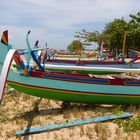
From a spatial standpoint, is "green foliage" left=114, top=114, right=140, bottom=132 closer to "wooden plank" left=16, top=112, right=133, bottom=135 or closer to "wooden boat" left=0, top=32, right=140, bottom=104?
"wooden plank" left=16, top=112, right=133, bottom=135

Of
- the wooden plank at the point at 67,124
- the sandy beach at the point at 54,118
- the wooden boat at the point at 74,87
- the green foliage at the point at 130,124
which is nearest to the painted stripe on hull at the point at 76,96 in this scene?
the wooden boat at the point at 74,87

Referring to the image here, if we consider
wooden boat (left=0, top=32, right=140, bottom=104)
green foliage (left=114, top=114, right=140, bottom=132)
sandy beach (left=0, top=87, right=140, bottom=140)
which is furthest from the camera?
wooden boat (left=0, top=32, right=140, bottom=104)

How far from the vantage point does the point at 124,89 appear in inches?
428

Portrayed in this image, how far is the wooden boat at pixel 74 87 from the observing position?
34.1 feet

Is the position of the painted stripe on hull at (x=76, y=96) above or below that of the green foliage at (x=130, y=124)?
above

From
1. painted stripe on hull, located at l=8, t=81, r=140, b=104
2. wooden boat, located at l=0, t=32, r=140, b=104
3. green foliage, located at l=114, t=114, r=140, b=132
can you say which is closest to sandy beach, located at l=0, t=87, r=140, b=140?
green foliage, located at l=114, t=114, r=140, b=132

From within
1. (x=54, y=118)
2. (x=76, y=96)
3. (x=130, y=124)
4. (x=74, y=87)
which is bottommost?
(x=54, y=118)

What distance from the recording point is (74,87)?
417 inches

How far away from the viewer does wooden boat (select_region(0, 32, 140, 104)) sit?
10.4 m

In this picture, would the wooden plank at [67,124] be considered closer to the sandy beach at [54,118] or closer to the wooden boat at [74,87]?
the sandy beach at [54,118]

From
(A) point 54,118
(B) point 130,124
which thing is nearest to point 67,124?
(A) point 54,118

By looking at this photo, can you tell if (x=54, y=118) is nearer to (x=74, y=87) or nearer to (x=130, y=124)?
(x=74, y=87)

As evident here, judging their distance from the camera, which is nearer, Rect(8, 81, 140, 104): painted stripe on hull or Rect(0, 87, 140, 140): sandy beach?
Rect(0, 87, 140, 140): sandy beach

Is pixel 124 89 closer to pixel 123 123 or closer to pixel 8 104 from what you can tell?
pixel 123 123
